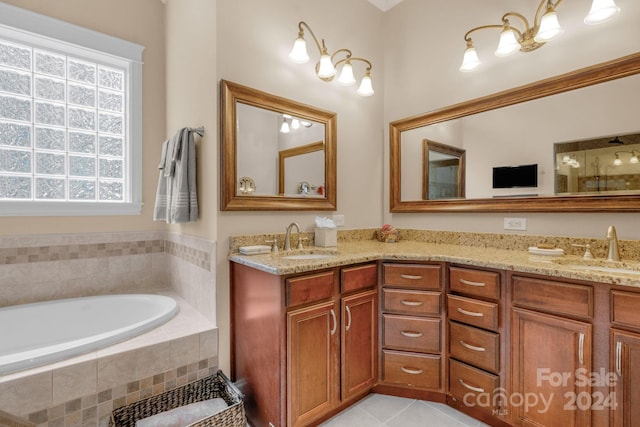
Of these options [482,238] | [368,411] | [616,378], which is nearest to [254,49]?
[482,238]

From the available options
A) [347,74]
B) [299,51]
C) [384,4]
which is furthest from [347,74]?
[384,4]

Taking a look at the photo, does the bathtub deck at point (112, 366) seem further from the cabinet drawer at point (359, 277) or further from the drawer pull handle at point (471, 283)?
the drawer pull handle at point (471, 283)

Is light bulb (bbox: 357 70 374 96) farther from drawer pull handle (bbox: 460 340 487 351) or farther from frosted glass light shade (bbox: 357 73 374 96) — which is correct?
drawer pull handle (bbox: 460 340 487 351)

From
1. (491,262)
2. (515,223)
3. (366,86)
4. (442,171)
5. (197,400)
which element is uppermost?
(366,86)

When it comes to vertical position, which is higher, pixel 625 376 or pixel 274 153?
pixel 274 153

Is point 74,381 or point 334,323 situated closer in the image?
point 74,381

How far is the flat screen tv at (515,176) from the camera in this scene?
203cm

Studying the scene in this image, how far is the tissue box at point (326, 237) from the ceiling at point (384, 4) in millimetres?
2250

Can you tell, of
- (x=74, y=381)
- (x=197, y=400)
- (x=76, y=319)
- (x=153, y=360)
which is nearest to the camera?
(x=74, y=381)

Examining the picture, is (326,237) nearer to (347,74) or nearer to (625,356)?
(347,74)

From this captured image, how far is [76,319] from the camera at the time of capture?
86.5 inches

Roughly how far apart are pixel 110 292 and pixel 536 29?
368 centimetres

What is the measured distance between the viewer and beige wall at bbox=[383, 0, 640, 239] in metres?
1.77

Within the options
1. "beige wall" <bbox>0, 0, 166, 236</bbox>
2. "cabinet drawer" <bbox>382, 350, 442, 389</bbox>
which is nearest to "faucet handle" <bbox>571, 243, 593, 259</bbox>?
"cabinet drawer" <bbox>382, 350, 442, 389</bbox>
